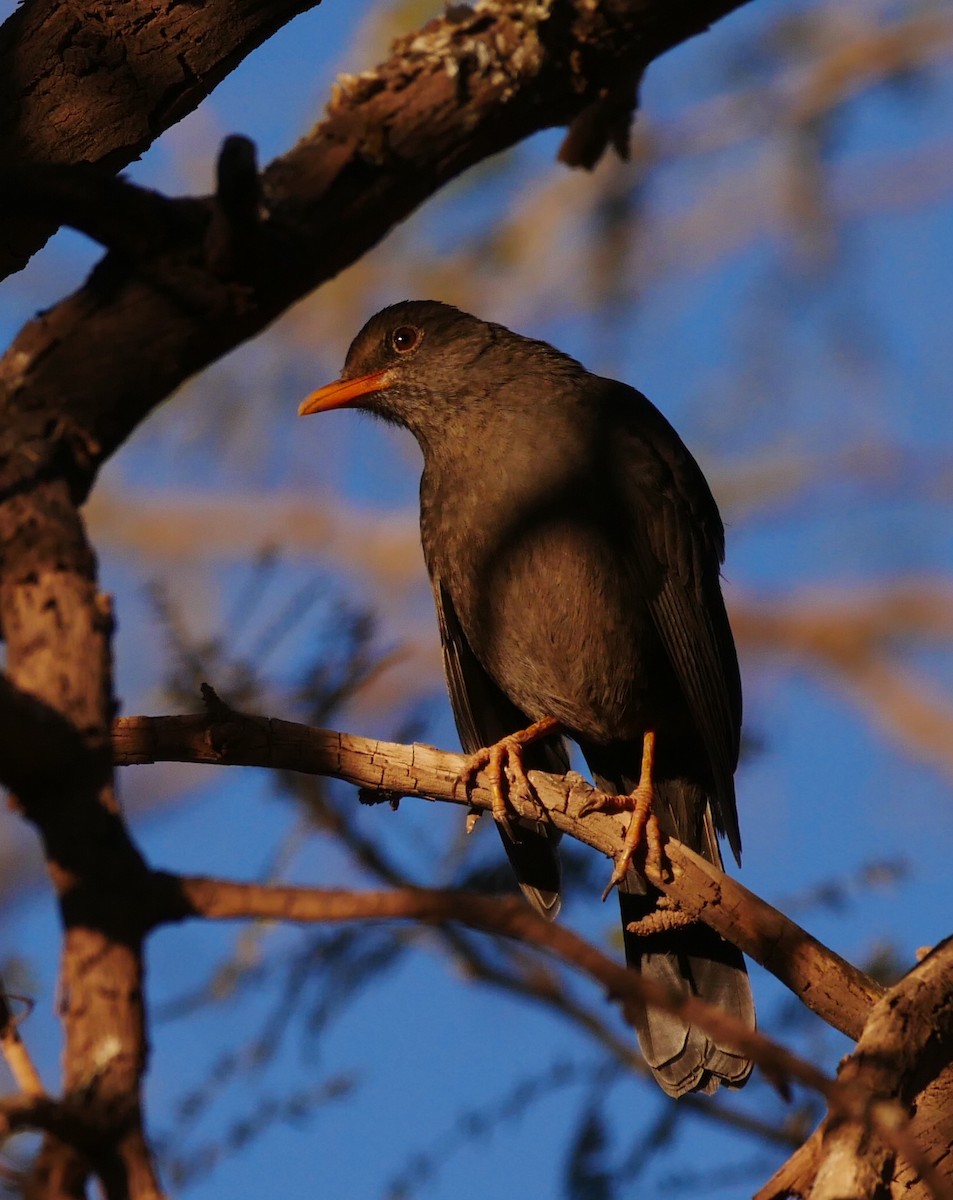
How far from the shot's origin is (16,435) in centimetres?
271

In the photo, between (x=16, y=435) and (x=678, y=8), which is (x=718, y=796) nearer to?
(x=678, y=8)

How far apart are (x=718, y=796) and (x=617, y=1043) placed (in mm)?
1443

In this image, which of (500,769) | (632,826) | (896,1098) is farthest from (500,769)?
(896,1098)

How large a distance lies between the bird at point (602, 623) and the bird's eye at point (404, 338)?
1.86 feet

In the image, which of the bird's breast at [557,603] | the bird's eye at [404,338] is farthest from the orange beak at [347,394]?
the bird's breast at [557,603]

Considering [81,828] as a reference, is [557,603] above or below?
above

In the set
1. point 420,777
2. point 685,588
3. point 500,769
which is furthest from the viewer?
point 685,588

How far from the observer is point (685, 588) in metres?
5.41

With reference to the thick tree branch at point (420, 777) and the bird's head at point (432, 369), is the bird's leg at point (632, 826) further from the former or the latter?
the bird's head at point (432, 369)

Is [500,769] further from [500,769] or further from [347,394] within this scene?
[347,394]

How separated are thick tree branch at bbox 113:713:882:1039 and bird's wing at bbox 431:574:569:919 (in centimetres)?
94

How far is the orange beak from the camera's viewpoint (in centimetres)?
631

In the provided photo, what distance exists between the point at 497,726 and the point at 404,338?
5.57 feet

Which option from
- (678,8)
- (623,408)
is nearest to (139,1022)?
(678,8)
